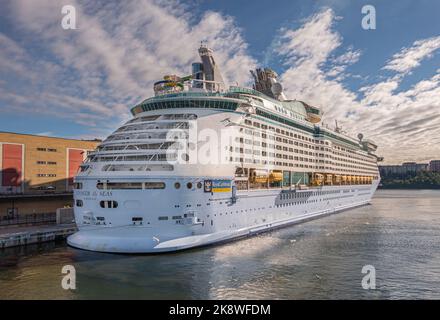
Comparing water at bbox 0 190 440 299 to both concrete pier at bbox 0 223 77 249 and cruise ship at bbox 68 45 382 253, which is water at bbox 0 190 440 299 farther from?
cruise ship at bbox 68 45 382 253

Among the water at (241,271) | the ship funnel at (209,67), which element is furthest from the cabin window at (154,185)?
the ship funnel at (209,67)

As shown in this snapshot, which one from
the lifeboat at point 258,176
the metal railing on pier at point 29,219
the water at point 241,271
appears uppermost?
the lifeboat at point 258,176

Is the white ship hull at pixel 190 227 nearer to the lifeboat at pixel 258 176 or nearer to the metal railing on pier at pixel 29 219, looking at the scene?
the lifeboat at pixel 258 176

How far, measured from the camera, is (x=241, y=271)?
22.0 metres

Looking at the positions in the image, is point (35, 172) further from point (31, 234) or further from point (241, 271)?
point (241, 271)

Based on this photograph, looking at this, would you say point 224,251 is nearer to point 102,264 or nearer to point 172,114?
point 102,264

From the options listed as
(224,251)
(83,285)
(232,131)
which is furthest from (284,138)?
(83,285)

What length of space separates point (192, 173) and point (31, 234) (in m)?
17.1

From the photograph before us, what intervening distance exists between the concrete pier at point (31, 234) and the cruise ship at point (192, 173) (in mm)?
6311

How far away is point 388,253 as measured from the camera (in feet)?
91.1

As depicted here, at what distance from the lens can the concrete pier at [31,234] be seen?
29.4 m

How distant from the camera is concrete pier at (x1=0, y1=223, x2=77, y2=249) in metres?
29.4

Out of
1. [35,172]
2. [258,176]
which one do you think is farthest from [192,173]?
[35,172]
